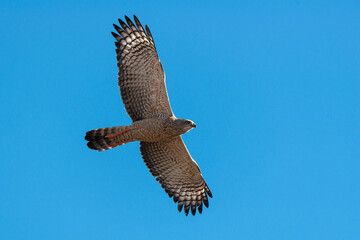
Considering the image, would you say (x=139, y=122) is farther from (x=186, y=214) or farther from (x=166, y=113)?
(x=186, y=214)

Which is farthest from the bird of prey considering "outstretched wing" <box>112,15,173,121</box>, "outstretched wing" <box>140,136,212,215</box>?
"outstretched wing" <box>140,136,212,215</box>

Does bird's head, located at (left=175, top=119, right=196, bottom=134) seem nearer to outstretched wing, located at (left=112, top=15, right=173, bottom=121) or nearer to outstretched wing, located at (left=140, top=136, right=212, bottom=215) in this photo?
outstretched wing, located at (left=112, top=15, right=173, bottom=121)

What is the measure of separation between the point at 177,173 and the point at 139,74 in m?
2.58

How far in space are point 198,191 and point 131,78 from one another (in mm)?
3202

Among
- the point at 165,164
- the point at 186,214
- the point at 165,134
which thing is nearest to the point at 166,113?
the point at 165,134

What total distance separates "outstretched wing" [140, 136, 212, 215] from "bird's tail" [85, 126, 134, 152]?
787mm

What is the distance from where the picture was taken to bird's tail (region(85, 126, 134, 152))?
41.6ft

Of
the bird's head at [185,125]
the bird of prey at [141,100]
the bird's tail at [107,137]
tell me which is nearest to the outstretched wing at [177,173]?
the bird of prey at [141,100]

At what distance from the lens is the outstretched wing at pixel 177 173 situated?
13398mm

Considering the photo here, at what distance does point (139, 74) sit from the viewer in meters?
12.7

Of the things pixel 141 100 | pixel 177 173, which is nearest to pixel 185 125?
pixel 141 100

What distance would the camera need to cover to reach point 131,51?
41.7 ft

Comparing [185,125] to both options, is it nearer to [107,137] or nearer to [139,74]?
[139,74]

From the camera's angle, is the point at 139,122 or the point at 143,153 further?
the point at 143,153
